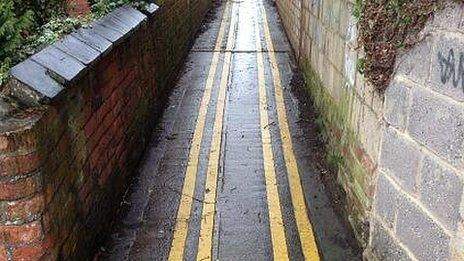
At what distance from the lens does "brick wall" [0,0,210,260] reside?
9.71 feet

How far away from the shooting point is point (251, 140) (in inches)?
276

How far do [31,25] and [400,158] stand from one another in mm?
2961

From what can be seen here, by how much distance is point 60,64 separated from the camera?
134 inches

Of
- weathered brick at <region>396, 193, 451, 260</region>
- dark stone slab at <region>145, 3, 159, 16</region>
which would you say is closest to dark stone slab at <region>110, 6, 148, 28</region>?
dark stone slab at <region>145, 3, 159, 16</region>

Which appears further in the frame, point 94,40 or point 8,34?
point 94,40

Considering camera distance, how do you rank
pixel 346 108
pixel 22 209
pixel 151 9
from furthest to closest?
pixel 151 9
pixel 346 108
pixel 22 209

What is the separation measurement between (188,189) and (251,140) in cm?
168

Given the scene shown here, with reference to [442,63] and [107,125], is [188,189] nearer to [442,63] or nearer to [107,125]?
[107,125]

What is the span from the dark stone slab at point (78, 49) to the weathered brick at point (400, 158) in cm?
228

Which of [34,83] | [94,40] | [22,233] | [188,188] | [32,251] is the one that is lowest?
[188,188]

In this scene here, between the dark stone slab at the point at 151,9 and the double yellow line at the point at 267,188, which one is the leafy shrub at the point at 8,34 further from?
the dark stone slab at the point at 151,9

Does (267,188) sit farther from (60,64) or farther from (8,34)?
(8,34)

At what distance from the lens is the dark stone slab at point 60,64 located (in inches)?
128

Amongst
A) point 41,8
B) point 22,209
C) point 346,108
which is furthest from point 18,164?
point 346,108
